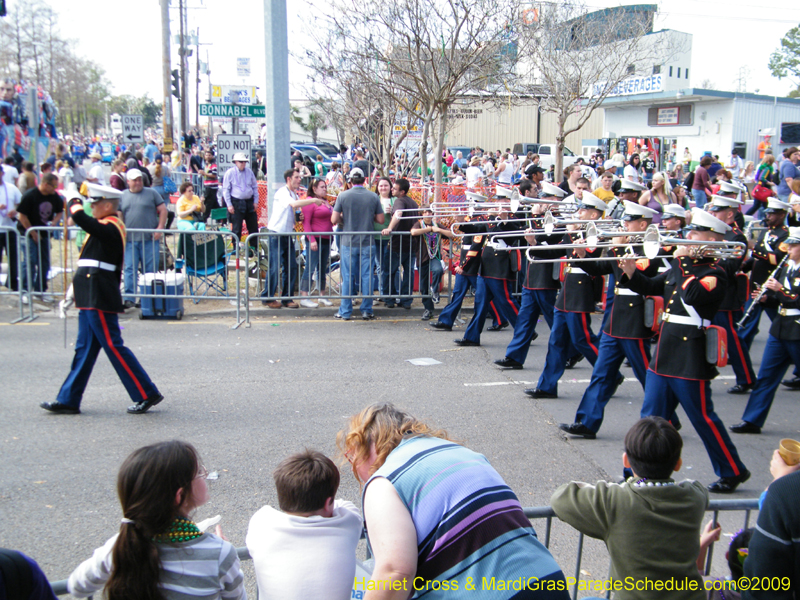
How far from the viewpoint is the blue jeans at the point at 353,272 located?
→ 407 inches

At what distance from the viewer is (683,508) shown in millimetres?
2803

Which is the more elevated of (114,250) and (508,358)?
(114,250)

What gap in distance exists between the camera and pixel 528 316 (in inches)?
307

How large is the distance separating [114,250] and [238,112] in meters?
9.42

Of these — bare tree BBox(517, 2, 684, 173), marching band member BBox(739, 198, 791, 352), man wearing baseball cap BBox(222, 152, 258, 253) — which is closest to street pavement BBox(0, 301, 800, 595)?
marching band member BBox(739, 198, 791, 352)

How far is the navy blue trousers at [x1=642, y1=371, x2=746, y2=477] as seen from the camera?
16.5 feet

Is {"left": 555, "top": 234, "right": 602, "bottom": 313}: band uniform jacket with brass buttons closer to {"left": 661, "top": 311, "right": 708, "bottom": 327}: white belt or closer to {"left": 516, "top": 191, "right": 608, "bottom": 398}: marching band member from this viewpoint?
{"left": 516, "top": 191, "right": 608, "bottom": 398}: marching band member

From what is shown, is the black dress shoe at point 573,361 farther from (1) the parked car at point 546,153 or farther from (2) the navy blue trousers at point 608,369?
(1) the parked car at point 546,153

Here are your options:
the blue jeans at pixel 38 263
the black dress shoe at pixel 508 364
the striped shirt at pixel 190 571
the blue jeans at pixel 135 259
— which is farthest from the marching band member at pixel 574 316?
the blue jeans at pixel 38 263

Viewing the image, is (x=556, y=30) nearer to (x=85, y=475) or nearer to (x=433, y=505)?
(x=85, y=475)

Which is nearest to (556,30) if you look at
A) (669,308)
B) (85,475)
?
(669,308)

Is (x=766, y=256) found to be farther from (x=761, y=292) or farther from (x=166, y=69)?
(x=166, y=69)

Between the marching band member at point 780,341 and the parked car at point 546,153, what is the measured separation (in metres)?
24.4

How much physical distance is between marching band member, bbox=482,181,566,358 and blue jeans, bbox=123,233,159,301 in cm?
510
